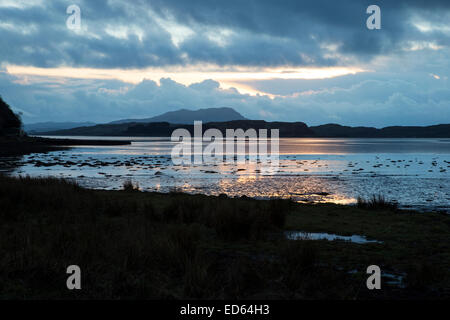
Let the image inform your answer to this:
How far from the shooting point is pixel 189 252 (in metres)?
9.02

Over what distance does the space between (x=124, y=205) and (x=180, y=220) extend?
3.68m

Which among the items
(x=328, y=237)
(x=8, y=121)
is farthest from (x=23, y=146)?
(x=328, y=237)

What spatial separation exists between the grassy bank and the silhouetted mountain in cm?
10519

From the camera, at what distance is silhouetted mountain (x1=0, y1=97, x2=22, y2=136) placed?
4168 inches

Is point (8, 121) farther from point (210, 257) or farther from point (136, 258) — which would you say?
point (210, 257)

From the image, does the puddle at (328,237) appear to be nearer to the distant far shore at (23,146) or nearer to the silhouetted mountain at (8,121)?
the distant far shore at (23,146)

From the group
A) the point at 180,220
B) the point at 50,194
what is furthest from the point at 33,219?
the point at 180,220

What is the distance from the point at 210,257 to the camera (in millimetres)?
9195

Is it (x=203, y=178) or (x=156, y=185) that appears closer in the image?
(x=156, y=185)

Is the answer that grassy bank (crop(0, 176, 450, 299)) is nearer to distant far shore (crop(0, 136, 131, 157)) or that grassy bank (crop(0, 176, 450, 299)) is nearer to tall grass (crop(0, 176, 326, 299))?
tall grass (crop(0, 176, 326, 299))

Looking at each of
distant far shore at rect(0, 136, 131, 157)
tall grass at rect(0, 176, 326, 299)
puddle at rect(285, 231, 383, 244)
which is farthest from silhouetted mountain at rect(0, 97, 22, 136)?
puddle at rect(285, 231, 383, 244)

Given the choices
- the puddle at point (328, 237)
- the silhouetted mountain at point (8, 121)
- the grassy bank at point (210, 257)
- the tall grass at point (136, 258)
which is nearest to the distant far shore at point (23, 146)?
the silhouetted mountain at point (8, 121)

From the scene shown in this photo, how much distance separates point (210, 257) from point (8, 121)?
11843 cm
